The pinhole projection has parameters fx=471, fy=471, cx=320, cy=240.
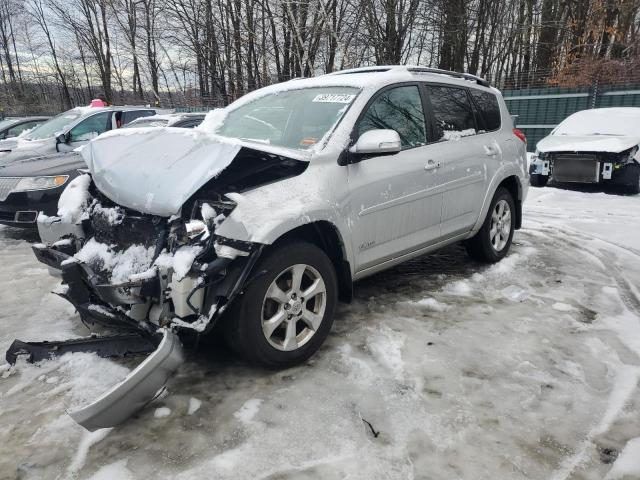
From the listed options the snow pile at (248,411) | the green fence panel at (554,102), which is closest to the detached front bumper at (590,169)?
the green fence panel at (554,102)

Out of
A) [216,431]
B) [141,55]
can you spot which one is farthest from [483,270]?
[141,55]

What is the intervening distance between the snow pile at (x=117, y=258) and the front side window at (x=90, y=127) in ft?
20.6

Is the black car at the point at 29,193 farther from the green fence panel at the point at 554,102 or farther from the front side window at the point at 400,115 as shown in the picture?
the green fence panel at the point at 554,102

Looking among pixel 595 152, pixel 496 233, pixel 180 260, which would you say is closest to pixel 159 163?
pixel 180 260

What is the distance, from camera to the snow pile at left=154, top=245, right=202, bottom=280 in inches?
93.2

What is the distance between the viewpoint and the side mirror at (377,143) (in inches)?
120

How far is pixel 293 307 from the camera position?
280 cm

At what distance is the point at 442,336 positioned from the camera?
329 cm

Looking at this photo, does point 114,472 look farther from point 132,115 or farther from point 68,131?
point 132,115

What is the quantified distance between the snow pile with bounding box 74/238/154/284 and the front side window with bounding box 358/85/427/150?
166 centimetres

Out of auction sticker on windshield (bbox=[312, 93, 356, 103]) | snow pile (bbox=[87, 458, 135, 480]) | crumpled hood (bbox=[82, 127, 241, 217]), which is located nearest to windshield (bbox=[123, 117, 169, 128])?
crumpled hood (bbox=[82, 127, 241, 217])

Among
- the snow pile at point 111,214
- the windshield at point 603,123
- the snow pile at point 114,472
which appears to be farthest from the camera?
the windshield at point 603,123

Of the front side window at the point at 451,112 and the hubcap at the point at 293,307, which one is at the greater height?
the front side window at the point at 451,112

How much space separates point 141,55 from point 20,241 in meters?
25.1
